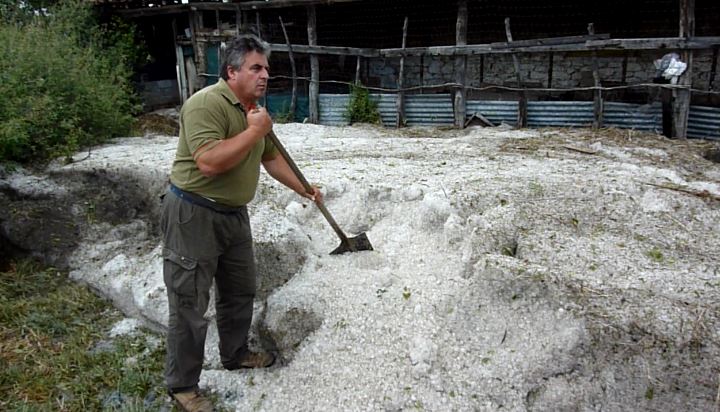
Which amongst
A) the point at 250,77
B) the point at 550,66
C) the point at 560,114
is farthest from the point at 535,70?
the point at 250,77

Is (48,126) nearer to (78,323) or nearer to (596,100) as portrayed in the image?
(78,323)

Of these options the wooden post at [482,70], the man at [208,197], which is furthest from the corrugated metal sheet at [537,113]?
the man at [208,197]

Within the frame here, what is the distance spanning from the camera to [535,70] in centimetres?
1003

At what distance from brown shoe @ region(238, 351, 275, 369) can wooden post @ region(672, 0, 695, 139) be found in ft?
21.1

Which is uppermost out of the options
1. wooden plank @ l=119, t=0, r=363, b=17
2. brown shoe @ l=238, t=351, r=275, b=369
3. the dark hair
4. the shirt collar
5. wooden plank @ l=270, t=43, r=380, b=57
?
wooden plank @ l=119, t=0, r=363, b=17

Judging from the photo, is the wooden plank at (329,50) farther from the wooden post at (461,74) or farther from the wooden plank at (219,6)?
the wooden post at (461,74)

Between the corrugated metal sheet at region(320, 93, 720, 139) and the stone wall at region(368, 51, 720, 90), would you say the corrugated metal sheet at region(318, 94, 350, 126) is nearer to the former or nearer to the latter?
the corrugated metal sheet at region(320, 93, 720, 139)

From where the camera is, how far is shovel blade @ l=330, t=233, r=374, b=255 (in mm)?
3809

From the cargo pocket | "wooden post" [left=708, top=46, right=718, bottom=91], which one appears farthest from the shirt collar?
"wooden post" [left=708, top=46, right=718, bottom=91]

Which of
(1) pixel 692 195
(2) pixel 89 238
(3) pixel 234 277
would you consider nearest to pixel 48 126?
(2) pixel 89 238

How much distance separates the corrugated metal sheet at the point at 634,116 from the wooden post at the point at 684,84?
0.20 m

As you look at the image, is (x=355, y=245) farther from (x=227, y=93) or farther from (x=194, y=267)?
(x=227, y=93)

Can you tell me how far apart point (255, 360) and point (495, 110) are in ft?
20.7

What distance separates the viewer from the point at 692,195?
425 centimetres
